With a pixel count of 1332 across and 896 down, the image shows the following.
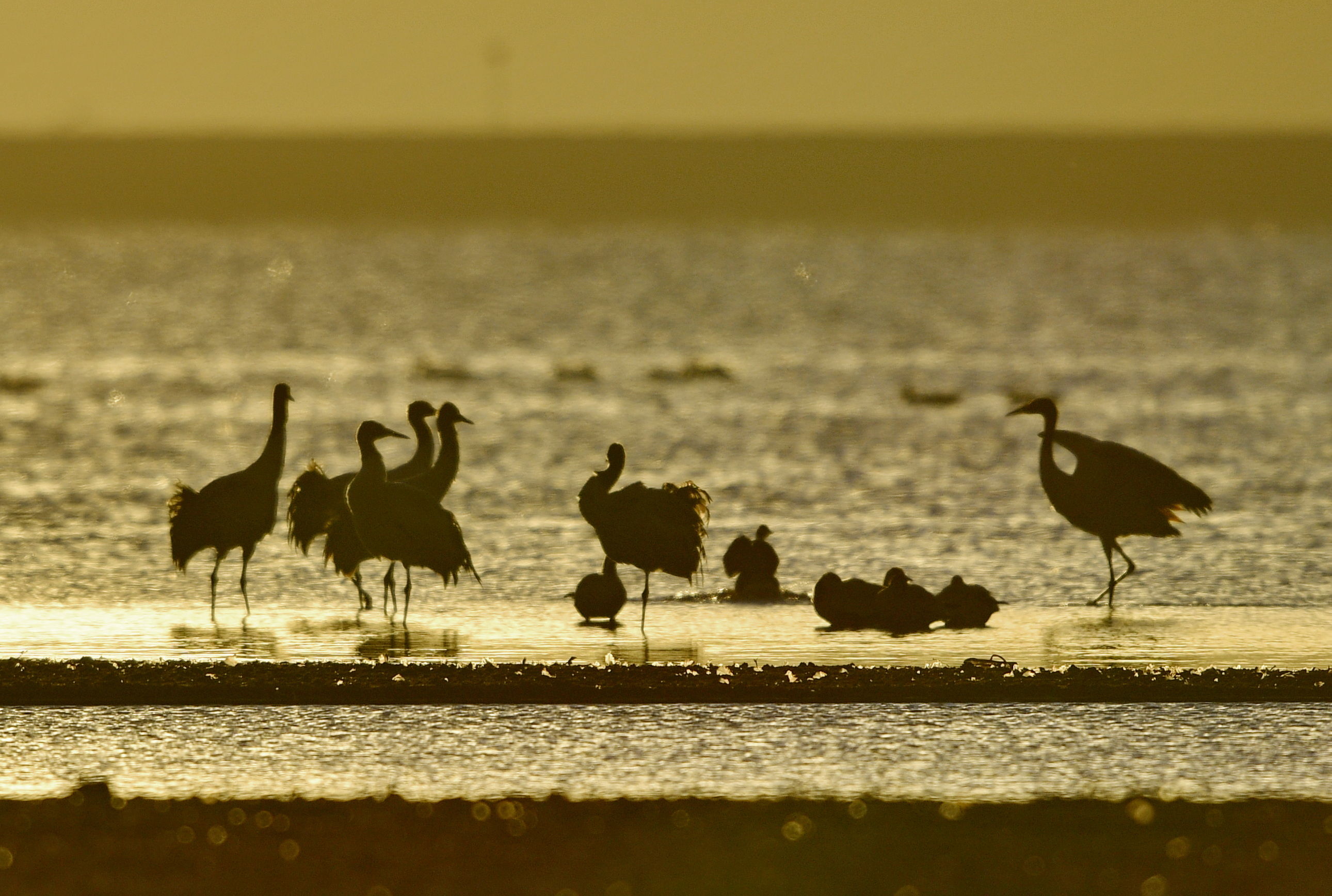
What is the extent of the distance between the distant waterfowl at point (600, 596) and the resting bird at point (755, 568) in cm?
149

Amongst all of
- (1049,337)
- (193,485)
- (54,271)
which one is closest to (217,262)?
(54,271)

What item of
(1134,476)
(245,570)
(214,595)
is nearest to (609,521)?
(245,570)

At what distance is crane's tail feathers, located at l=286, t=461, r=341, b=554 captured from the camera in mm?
15344

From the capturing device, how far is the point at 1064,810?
874 centimetres

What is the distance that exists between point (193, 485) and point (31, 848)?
2076 cm

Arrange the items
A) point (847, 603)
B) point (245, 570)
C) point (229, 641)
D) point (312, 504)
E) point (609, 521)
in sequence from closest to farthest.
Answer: point (229, 641) < point (847, 603) < point (609, 521) < point (245, 570) < point (312, 504)

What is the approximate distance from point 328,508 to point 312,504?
197mm

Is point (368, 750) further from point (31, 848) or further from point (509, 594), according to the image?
point (509, 594)

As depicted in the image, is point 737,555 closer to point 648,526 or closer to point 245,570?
point 648,526

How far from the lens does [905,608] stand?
13531 millimetres

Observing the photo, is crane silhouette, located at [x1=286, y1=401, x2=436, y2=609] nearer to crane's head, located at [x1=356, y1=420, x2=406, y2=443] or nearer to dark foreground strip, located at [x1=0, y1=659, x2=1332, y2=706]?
crane's head, located at [x1=356, y1=420, x2=406, y2=443]

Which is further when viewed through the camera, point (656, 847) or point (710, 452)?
point (710, 452)

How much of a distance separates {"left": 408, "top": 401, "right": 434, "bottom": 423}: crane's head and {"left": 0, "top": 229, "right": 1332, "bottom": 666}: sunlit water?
139 centimetres

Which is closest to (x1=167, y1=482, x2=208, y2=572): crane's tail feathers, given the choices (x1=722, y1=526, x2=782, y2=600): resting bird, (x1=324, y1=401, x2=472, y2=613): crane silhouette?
(x1=324, y1=401, x2=472, y2=613): crane silhouette
